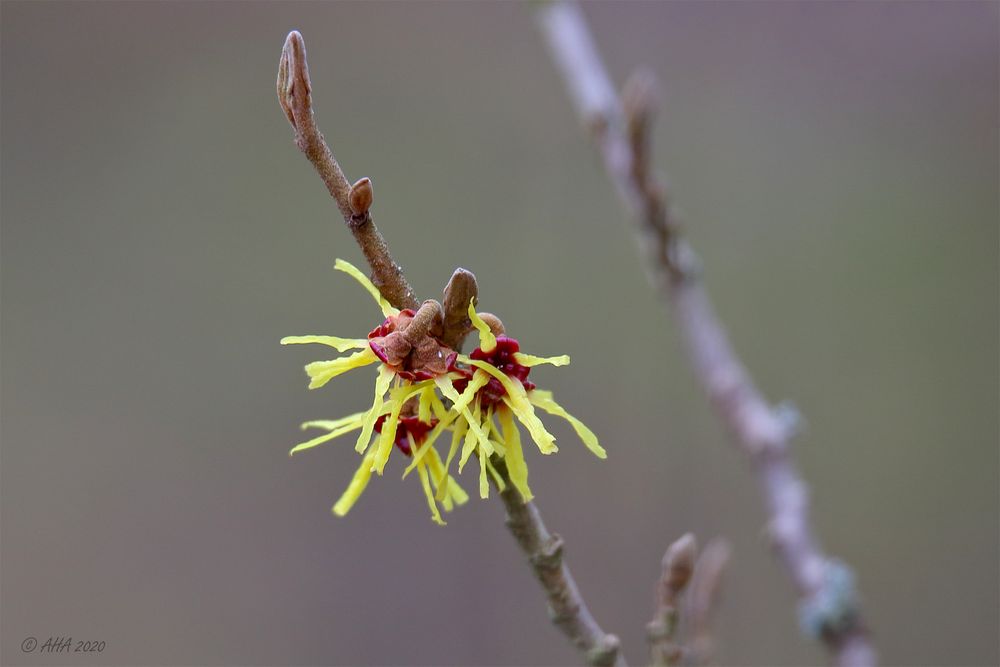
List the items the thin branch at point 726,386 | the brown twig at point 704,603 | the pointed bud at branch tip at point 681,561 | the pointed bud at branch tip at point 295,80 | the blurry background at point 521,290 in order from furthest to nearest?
the blurry background at point 521,290, the thin branch at point 726,386, the brown twig at point 704,603, the pointed bud at branch tip at point 681,561, the pointed bud at branch tip at point 295,80

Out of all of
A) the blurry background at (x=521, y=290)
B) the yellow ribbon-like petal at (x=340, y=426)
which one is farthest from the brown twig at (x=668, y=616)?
the blurry background at (x=521, y=290)

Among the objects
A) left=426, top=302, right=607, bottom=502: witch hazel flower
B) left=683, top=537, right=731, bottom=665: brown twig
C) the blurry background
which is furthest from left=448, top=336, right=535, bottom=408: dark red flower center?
the blurry background

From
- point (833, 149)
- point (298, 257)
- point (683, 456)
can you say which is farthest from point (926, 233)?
point (298, 257)

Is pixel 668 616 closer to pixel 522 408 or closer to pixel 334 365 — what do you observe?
pixel 522 408

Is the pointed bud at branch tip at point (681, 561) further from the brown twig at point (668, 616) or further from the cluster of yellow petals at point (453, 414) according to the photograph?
the cluster of yellow petals at point (453, 414)

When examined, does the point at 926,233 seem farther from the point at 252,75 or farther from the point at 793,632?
the point at 252,75

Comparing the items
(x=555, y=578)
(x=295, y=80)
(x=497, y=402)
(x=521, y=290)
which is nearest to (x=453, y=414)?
(x=497, y=402)

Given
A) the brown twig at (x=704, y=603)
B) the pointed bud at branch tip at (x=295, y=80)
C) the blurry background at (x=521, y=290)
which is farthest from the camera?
the blurry background at (x=521, y=290)
